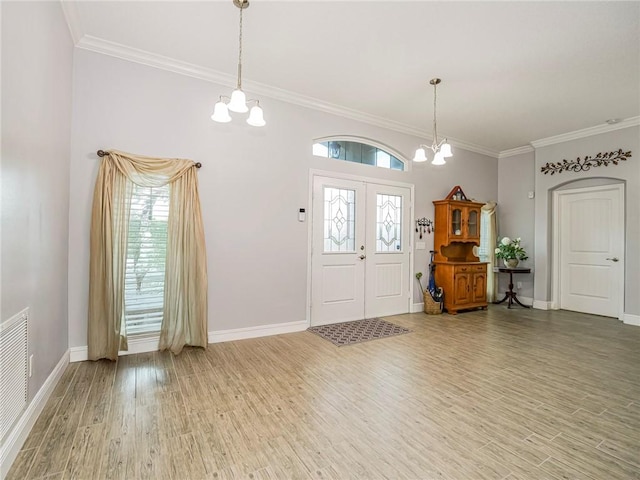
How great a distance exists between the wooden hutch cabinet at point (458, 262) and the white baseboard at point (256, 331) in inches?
105

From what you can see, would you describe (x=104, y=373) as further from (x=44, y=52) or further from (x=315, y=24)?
(x=315, y=24)

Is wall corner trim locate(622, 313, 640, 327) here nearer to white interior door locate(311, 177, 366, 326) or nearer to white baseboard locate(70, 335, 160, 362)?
white interior door locate(311, 177, 366, 326)

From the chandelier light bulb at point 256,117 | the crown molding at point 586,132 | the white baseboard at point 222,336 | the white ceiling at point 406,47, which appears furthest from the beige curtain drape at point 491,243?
the chandelier light bulb at point 256,117

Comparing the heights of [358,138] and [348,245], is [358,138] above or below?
above

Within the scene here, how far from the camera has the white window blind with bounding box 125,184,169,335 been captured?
10.6ft

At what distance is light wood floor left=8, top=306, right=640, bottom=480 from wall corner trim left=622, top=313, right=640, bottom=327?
1594 millimetres

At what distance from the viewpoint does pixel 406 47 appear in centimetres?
311

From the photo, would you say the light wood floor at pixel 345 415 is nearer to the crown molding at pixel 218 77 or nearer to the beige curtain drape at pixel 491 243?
the beige curtain drape at pixel 491 243

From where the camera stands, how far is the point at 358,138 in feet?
16.0

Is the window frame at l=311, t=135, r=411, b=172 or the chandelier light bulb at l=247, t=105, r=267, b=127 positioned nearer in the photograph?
the chandelier light bulb at l=247, t=105, r=267, b=127

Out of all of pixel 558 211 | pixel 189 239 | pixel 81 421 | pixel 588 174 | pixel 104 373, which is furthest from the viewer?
pixel 558 211

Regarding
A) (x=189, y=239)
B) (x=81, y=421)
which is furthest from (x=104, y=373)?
(x=189, y=239)

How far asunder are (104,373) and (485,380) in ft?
11.3

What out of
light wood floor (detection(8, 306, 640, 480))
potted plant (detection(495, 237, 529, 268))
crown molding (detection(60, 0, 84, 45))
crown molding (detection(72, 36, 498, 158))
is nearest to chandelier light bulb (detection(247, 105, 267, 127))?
crown molding (detection(72, 36, 498, 158))
